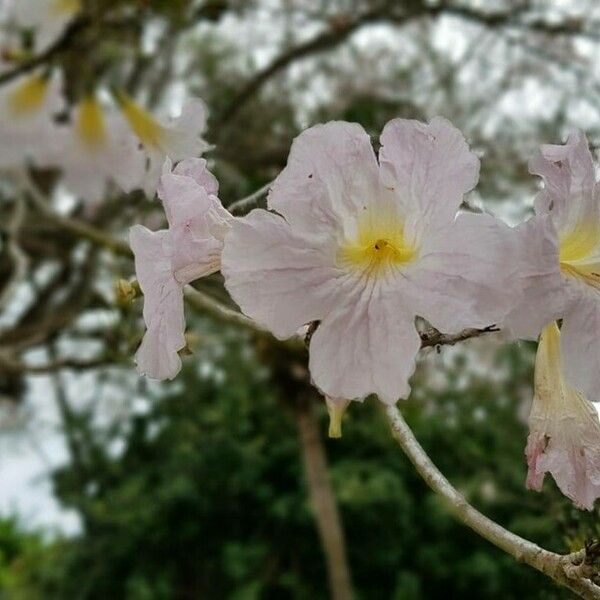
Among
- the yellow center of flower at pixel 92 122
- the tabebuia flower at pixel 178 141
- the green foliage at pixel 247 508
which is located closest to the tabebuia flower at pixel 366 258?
the tabebuia flower at pixel 178 141

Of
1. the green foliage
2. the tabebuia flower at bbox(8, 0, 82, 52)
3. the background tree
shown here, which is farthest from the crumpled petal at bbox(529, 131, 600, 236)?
the green foliage

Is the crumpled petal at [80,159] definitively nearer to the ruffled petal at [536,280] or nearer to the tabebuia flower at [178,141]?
the tabebuia flower at [178,141]

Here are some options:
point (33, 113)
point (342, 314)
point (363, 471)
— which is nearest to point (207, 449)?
point (363, 471)

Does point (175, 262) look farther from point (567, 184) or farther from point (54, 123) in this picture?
point (54, 123)

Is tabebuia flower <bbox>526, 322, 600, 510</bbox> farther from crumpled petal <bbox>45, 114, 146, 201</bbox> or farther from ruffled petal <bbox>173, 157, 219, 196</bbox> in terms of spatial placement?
crumpled petal <bbox>45, 114, 146, 201</bbox>

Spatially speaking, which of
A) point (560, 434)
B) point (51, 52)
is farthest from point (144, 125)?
point (51, 52)
